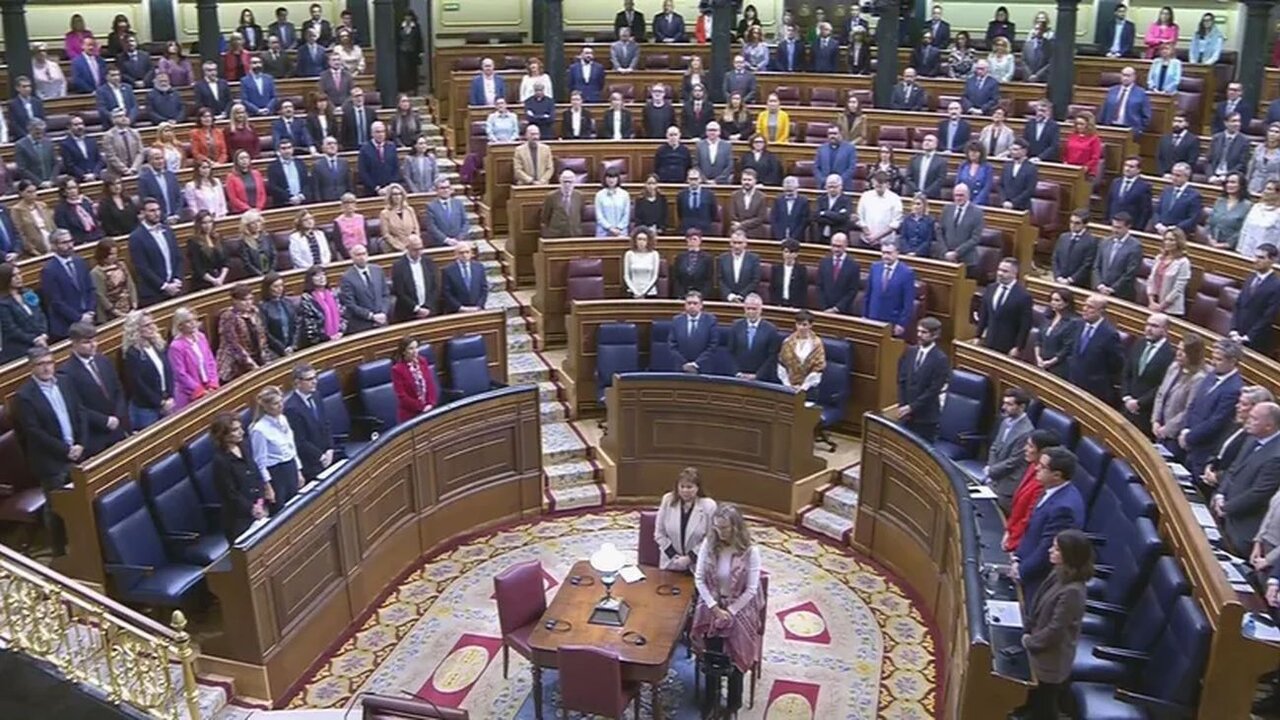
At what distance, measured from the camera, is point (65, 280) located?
317 inches

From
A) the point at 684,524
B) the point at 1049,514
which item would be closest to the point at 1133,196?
the point at 1049,514

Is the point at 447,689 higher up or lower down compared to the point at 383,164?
lower down

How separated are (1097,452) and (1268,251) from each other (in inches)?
102

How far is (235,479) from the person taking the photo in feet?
21.3

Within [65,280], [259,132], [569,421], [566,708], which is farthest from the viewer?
[259,132]

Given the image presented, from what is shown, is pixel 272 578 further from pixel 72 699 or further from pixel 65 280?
pixel 65 280

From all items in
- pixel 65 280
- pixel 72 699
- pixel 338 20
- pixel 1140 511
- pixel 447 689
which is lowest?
pixel 447 689

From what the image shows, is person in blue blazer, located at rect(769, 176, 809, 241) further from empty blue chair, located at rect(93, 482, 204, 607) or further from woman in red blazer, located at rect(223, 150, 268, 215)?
empty blue chair, located at rect(93, 482, 204, 607)

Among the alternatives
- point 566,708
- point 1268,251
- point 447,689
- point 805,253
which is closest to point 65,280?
point 447,689

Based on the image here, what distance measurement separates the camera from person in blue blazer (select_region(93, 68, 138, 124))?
38.9 ft

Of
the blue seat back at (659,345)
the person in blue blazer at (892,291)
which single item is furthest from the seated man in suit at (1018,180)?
the blue seat back at (659,345)

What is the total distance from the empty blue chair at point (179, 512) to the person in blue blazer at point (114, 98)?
638 cm

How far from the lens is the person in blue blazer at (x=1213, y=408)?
6754 mm

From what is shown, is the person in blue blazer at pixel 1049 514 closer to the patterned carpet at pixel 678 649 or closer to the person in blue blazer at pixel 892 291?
the patterned carpet at pixel 678 649
